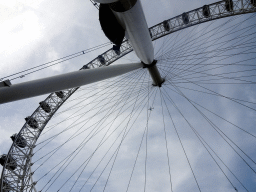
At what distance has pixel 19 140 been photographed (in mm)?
19828

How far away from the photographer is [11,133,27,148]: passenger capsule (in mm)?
19659

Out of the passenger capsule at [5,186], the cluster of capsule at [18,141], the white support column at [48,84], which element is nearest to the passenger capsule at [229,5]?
the white support column at [48,84]

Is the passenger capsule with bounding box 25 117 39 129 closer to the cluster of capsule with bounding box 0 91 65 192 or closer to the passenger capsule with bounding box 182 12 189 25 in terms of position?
the cluster of capsule with bounding box 0 91 65 192

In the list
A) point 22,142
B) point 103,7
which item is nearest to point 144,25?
point 103,7

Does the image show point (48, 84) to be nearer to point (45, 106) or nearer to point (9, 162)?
point (9, 162)

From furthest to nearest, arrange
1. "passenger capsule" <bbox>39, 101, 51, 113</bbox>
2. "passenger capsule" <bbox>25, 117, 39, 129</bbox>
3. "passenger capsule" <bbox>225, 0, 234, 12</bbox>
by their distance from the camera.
Result: "passenger capsule" <bbox>39, 101, 51, 113</bbox>, "passenger capsule" <bbox>25, 117, 39, 129</bbox>, "passenger capsule" <bbox>225, 0, 234, 12</bbox>

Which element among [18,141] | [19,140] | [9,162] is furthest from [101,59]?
[9,162]

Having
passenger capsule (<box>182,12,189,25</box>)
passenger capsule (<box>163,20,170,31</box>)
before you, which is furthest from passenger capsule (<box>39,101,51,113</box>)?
passenger capsule (<box>182,12,189,25</box>)

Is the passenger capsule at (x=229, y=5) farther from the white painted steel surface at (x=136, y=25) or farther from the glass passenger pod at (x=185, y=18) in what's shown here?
the white painted steel surface at (x=136, y=25)

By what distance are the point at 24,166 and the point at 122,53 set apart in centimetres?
1693

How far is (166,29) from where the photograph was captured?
20.8 meters

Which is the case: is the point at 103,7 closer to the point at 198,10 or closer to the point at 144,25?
the point at 144,25

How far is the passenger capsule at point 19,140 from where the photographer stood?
19659 millimetres

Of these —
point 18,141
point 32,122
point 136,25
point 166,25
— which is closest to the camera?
point 136,25
